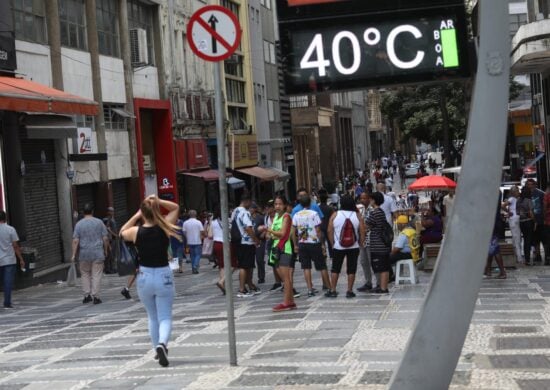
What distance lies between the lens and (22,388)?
981cm

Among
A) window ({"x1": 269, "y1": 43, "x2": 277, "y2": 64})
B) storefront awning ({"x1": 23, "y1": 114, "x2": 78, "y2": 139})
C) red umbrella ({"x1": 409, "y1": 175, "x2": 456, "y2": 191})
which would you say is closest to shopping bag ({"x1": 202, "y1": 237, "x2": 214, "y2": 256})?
storefront awning ({"x1": 23, "y1": 114, "x2": 78, "y2": 139})

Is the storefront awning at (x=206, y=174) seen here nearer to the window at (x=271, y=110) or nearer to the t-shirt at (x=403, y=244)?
the window at (x=271, y=110)

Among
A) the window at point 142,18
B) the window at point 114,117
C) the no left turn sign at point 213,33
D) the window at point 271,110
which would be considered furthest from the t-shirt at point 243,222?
the window at point 271,110

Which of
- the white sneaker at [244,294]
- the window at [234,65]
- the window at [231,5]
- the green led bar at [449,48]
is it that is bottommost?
the white sneaker at [244,294]

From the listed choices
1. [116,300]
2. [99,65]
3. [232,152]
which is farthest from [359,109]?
[116,300]

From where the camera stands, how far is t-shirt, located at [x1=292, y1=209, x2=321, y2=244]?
16.4m

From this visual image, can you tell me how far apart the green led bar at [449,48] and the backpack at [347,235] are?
308 inches

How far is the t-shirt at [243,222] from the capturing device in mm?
18000

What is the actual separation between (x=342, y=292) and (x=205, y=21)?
8.39m

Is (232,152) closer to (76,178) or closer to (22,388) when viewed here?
(76,178)

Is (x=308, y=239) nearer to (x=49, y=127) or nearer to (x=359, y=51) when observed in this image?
(x=359, y=51)

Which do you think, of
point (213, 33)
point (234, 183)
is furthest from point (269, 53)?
point (213, 33)

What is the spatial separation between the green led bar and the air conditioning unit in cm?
2723

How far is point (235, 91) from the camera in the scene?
2032 inches
